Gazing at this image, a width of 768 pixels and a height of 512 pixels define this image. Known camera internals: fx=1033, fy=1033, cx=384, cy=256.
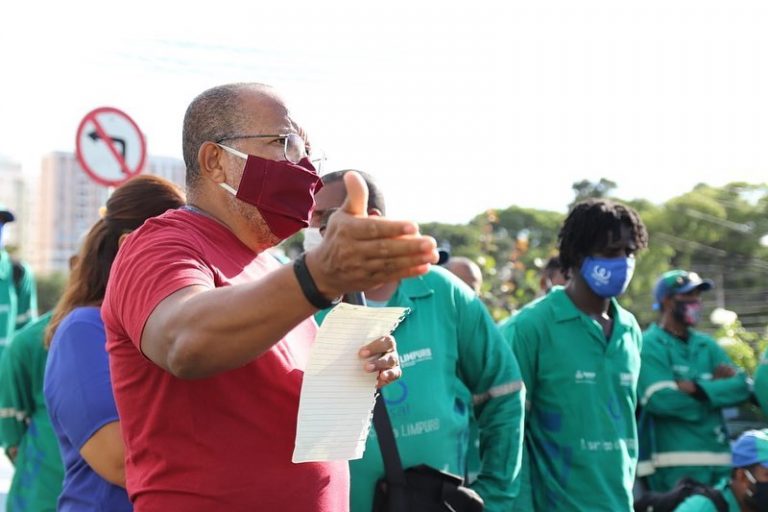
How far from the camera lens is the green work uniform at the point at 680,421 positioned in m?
6.72

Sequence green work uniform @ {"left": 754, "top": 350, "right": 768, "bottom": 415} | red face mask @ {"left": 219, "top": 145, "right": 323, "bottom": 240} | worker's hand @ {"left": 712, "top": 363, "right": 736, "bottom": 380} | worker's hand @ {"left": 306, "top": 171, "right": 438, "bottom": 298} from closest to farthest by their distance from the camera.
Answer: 1. worker's hand @ {"left": 306, "top": 171, "right": 438, "bottom": 298}
2. red face mask @ {"left": 219, "top": 145, "right": 323, "bottom": 240}
3. green work uniform @ {"left": 754, "top": 350, "right": 768, "bottom": 415}
4. worker's hand @ {"left": 712, "top": 363, "right": 736, "bottom": 380}

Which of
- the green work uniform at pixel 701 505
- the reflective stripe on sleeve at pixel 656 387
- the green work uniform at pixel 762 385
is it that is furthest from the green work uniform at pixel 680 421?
the green work uniform at pixel 701 505

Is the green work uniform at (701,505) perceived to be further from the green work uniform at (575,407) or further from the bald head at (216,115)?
the bald head at (216,115)

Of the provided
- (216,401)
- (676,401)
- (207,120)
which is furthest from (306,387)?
(676,401)

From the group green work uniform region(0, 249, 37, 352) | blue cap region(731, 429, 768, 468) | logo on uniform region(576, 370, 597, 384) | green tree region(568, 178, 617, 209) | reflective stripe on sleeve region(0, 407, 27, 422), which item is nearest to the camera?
logo on uniform region(576, 370, 597, 384)

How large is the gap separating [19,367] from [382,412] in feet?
7.23

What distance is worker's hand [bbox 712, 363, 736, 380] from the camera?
693cm

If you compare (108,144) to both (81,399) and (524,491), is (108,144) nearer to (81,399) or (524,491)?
(524,491)

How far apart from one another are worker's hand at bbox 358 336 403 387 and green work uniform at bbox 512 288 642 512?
2372 millimetres

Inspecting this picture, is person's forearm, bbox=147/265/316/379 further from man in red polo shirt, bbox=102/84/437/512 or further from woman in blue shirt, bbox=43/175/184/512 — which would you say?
woman in blue shirt, bbox=43/175/184/512

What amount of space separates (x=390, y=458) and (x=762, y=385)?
389 centimetres

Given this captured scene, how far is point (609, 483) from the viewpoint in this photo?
15.0 ft

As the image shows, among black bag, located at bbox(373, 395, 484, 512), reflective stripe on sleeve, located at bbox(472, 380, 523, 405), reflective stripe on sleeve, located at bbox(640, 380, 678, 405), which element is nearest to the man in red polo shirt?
Answer: black bag, located at bbox(373, 395, 484, 512)

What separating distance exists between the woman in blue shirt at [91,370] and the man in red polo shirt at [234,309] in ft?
2.34
